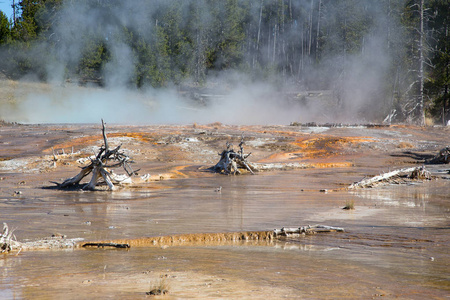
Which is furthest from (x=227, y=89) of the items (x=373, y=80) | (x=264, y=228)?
(x=264, y=228)

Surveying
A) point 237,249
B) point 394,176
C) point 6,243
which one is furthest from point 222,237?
point 394,176

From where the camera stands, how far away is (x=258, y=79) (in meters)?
48.3

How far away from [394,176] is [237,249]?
6.93m

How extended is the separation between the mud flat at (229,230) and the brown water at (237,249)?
0.01 metres

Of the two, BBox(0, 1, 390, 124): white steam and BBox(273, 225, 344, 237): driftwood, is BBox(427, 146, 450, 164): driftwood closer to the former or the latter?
BBox(273, 225, 344, 237): driftwood

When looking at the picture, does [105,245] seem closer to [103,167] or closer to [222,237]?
[222,237]

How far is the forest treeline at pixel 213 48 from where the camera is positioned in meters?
37.7

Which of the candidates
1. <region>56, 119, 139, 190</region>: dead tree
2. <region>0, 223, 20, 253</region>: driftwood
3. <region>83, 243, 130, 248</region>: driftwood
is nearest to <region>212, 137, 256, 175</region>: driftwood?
<region>56, 119, 139, 190</region>: dead tree

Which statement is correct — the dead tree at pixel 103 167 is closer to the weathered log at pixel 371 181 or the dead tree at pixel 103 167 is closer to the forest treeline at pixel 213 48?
the weathered log at pixel 371 181

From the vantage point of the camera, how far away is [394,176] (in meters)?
11.2

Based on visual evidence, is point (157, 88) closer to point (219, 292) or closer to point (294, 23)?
point (294, 23)

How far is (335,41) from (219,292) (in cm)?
4908

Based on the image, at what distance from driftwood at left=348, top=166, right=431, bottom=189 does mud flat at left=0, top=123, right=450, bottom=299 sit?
0.21m

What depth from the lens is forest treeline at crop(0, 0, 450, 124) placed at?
1485 inches
